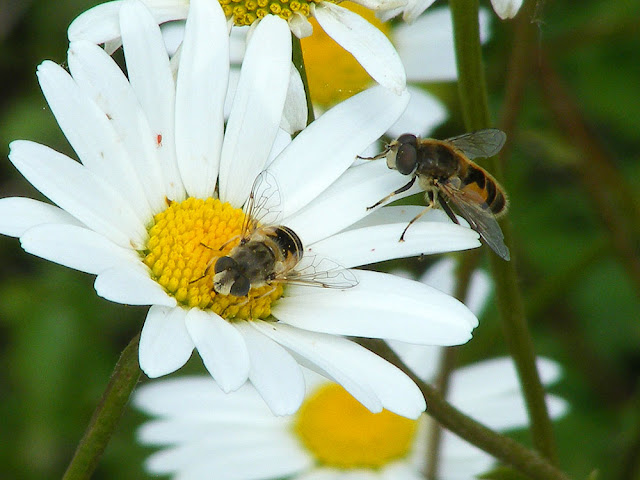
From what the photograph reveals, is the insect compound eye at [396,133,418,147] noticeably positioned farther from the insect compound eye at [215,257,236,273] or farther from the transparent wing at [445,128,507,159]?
the insect compound eye at [215,257,236,273]

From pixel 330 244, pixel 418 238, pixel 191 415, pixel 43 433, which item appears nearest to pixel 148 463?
pixel 191 415

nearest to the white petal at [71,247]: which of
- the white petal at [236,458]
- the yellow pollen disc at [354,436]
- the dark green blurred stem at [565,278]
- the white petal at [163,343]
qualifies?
the white petal at [163,343]

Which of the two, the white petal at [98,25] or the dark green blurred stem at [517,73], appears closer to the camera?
the white petal at [98,25]

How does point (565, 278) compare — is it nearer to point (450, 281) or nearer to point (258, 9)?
point (450, 281)

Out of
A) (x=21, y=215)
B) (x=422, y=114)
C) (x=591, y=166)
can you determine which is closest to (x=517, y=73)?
(x=422, y=114)

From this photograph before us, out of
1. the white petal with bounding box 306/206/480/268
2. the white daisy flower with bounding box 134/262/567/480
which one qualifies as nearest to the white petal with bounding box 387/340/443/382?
the white daisy flower with bounding box 134/262/567/480

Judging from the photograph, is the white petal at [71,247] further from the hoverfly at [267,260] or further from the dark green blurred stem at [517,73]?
the dark green blurred stem at [517,73]
